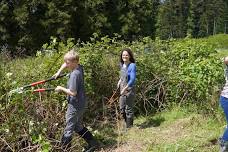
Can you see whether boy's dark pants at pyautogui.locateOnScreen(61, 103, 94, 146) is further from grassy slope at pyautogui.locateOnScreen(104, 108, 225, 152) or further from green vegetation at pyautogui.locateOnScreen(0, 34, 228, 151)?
grassy slope at pyautogui.locateOnScreen(104, 108, 225, 152)

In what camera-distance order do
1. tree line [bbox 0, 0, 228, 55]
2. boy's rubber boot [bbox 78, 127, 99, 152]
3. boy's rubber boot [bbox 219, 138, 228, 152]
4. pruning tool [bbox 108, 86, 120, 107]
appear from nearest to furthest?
boy's rubber boot [bbox 219, 138, 228, 152]
boy's rubber boot [bbox 78, 127, 99, 152]
pruning tool [bbox 108, 86, 120, 107]
tree line [bbox 0, 0, 228, 55]

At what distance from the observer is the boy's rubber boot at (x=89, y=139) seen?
6650 millimetres

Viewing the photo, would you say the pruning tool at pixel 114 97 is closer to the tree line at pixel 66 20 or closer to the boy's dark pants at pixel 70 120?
the boy's dark pants at pixel 70 120

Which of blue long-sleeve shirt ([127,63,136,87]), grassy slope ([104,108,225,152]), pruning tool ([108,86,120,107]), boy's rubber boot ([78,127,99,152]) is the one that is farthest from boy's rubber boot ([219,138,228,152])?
pruning tool ([108,86,120,107])

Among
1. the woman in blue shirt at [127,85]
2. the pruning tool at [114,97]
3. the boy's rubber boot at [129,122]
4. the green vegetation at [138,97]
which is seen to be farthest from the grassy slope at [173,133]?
the pruning tool at [114,97]

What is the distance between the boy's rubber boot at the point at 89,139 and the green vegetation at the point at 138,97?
17 centimetres

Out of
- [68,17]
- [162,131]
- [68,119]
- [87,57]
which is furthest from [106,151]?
[68,17]

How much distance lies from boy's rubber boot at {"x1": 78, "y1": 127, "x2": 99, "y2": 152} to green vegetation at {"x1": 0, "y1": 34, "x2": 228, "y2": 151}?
0.17m

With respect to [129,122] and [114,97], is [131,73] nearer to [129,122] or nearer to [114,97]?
[129,122]

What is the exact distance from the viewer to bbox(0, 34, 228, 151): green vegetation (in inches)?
245

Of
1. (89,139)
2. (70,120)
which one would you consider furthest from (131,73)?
(70,120)

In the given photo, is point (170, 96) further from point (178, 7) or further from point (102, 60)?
point (178, 7)

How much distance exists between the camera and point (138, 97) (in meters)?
9.43

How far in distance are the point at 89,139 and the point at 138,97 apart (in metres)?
2.87
